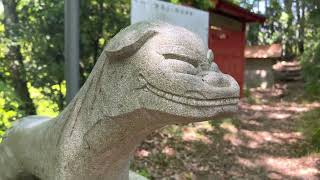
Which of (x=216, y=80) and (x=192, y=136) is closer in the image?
(x=216, y=80)

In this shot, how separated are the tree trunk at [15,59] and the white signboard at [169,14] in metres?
1.55

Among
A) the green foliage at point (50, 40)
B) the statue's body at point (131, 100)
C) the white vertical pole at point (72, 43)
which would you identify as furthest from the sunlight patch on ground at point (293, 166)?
the statue's body at point (131, 100)

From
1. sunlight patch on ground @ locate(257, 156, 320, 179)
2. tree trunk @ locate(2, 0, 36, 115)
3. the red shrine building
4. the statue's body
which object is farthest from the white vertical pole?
the red shrine building

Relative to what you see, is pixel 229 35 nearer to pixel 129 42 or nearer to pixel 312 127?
pixel 312 127

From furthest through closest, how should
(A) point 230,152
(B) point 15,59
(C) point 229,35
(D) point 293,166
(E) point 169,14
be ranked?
(C) point 229,35 → (A) point 230,152 → (D) point 293,166 → (B) point 15,59 → (E) point 169,14

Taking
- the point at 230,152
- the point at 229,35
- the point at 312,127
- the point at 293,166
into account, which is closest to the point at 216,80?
the point at 293,166

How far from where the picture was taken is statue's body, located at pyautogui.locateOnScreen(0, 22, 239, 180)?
1509 mm

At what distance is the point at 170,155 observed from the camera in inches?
211

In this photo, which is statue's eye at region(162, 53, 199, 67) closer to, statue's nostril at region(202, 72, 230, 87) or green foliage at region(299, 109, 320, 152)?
statue's nostril at region(202, 72, 230, 87)

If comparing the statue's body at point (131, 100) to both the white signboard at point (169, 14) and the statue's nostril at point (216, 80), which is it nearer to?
the statue's nostril at point (216, 80)

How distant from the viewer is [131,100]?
62.8 inches

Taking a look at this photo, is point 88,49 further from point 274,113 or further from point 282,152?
A: point 274,113

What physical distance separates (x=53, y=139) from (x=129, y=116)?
1.56ft

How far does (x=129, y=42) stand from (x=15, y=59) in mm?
3643
